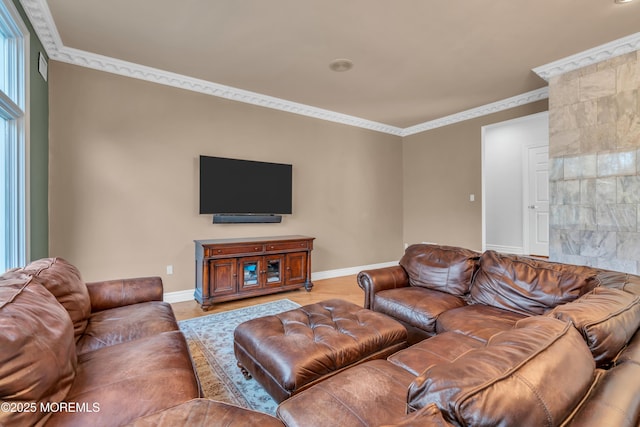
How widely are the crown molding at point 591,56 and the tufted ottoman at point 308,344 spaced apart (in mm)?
3427

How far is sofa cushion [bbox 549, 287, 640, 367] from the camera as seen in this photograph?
0.88 metres

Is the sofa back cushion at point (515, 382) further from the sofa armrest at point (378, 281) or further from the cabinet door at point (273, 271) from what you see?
the cabinet door at point (273, 271)

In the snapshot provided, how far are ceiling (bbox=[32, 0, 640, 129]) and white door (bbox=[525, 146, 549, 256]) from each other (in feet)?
8.25

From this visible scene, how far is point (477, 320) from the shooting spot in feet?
6.23

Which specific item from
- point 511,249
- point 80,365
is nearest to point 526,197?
point 511,249

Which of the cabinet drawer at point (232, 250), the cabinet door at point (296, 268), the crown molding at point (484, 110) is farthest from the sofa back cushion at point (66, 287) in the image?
the crown molding at point (484, 110)

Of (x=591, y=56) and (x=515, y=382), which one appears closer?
(x=515, y=382)

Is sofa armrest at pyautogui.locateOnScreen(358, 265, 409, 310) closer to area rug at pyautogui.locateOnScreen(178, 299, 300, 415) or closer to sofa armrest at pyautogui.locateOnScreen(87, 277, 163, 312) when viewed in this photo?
area rug at pyautogui.locateOnScreen(178, 299, 300, 415)

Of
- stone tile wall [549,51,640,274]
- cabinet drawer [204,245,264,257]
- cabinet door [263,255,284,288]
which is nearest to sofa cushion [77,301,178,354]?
cabinet drawer [204,245,264,257]

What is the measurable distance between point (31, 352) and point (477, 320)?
2193mm

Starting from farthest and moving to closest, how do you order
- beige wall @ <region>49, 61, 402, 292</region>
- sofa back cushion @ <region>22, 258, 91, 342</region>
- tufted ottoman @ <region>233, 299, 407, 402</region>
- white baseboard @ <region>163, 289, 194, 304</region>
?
1. white baseboard @ <region>163, 289, 194, 304</region>
2. beige wall @ <region>49, 61, 402, 292</region>
3. sofa back cushion @ <region>22, 258, 91, 342</region>
4. tufted ottoman @ <region>233, 299, 407, 402</region>

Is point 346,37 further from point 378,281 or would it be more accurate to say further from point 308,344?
point 308,344

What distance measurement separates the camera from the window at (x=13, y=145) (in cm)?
219

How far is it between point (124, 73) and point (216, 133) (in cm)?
113
